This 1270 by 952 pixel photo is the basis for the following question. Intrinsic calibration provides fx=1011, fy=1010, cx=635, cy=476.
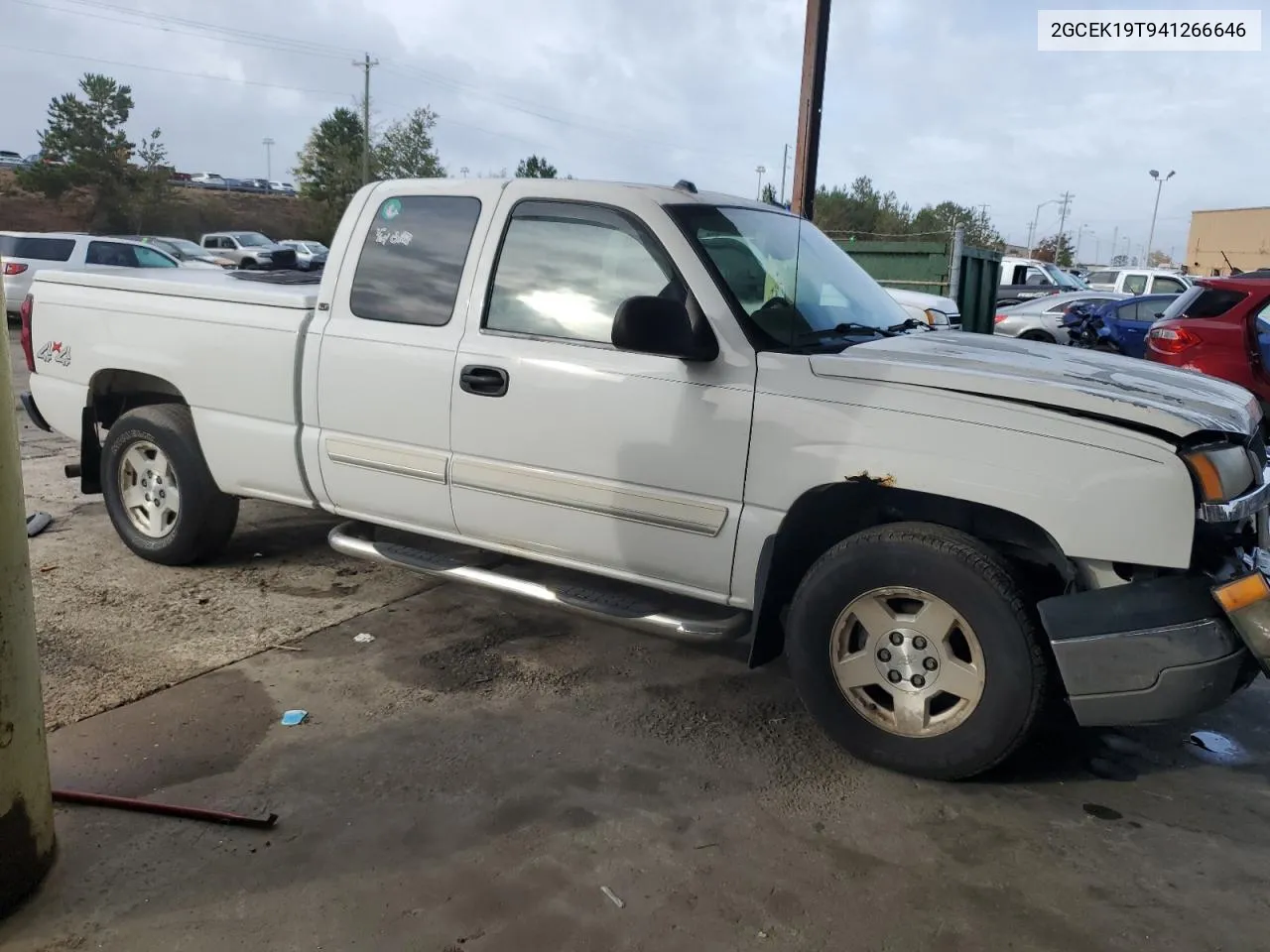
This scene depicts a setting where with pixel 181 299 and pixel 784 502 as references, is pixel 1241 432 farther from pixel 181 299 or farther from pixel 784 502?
pixel 181 299

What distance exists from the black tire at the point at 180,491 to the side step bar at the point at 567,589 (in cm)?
78

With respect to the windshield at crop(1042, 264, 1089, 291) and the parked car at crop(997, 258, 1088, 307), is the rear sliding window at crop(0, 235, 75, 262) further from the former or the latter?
the windshield at crop(1042, 264, 1089, 291)

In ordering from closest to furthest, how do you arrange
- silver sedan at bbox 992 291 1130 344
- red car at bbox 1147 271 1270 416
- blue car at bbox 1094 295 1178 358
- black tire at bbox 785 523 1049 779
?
black tire at bbox 785 523 1049 779 → red car at bbox 1147 271 1270 416 → blue car at bbox 1094 295 1178 358 → silver sedan at bbox 992 291 1130 344

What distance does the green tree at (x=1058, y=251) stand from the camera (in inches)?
2940

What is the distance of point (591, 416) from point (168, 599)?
2543 mm

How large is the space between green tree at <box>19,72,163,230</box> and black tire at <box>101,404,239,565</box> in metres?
49.4

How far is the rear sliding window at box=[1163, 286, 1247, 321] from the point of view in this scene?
8.80 m

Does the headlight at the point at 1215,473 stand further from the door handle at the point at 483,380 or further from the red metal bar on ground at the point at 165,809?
the red metal bar on ground at the point at 165,809

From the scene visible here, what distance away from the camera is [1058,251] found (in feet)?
244

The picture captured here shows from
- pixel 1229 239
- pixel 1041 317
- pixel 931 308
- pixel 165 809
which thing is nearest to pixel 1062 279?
pixel 1041 317

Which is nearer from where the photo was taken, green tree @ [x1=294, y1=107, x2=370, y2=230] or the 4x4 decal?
the 4x4 decal

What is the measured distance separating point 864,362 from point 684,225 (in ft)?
3.07

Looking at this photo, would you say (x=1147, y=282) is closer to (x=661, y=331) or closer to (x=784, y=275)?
(x=784, y=275)

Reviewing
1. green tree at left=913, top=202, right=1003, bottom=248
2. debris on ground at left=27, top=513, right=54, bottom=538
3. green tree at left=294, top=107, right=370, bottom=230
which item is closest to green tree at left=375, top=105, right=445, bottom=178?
green tree at left=294, top=107, right=370, bottom=230
